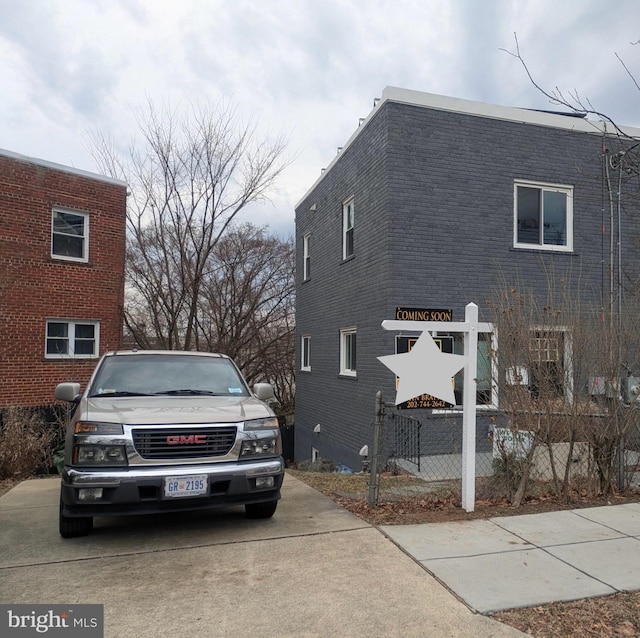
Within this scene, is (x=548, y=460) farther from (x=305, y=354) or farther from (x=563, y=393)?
(x=305, y=354)

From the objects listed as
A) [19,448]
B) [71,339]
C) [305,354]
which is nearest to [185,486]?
[19,448]

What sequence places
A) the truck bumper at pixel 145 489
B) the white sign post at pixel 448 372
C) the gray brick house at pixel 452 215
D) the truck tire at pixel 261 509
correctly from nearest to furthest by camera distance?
the truck bumper at pixel 145 489 → the truck tire at pixel 261 509 → the white sign post at pixel 448 372 → the gray brick house at pixel 452 215

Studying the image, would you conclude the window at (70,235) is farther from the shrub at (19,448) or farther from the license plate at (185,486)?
the license plate at (185,486)

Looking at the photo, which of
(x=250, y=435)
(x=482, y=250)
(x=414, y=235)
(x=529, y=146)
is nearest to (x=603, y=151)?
(x=529, y=146)

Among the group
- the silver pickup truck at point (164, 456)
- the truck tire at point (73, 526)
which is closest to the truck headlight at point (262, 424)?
the silver pickup truck at point (164, 456)

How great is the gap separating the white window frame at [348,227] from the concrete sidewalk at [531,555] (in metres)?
7.54

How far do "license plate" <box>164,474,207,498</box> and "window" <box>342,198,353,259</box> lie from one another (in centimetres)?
804

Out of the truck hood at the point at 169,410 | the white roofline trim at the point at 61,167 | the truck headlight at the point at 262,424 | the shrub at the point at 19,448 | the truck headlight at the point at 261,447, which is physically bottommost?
the shrub at the point at 19,448

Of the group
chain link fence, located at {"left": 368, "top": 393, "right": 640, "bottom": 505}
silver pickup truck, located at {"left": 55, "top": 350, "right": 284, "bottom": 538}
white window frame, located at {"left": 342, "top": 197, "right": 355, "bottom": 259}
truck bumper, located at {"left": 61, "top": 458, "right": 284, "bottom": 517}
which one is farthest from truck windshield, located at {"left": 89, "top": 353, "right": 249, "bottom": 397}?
white window frame, located at {"left": 342, "top": 197, "right": 355, "bottom": 259}

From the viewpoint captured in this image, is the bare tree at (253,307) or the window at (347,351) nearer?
the window at (347,351)

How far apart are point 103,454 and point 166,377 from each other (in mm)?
1456

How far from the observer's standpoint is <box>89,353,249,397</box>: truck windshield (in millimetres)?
5488

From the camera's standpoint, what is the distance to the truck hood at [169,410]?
4.57 m

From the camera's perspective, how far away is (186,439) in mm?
4582
